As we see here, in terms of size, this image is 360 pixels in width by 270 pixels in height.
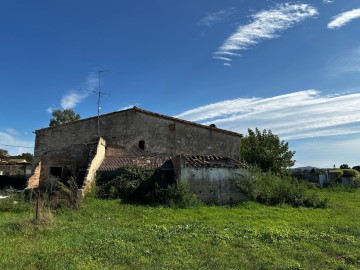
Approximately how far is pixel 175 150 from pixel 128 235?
13747 mm

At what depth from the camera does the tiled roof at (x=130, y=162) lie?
18.8 meters

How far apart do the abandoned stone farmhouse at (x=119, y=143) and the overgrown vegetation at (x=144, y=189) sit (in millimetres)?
1213

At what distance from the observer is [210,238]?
8906mm

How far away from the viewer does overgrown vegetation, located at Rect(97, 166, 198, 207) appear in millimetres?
15242

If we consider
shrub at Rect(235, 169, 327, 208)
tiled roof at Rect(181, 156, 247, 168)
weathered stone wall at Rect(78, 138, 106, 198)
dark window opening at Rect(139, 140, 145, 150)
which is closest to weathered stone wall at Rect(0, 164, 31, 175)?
weathered stone wall at Rect(78, 138, 106, 198)

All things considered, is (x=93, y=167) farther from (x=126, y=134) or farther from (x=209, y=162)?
(x=209, y=162)

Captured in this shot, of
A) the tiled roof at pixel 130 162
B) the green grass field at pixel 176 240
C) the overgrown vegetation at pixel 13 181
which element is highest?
the tiled roof at pixel 130 162

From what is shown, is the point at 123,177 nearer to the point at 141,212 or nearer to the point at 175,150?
the point at 141,212

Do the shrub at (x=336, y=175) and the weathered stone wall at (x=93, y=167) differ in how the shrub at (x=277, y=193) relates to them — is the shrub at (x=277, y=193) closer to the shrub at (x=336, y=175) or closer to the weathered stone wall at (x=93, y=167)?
the weathered stone wall at (x=93, y=167)

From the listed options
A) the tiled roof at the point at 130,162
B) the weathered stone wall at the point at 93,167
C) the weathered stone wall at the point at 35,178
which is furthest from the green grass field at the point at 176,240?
the weathered stone wall at the point at 35,178

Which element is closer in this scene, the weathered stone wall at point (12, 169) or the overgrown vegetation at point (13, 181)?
the overgrown vegetation at point (13, 181)

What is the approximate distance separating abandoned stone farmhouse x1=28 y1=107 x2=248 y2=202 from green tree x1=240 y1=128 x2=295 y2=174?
6.88 meters

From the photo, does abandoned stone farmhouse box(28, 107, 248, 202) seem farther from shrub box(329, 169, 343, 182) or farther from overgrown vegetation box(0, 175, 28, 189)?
shrub box(329, 169, 343, 182)

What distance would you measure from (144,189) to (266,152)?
55.7 feet
